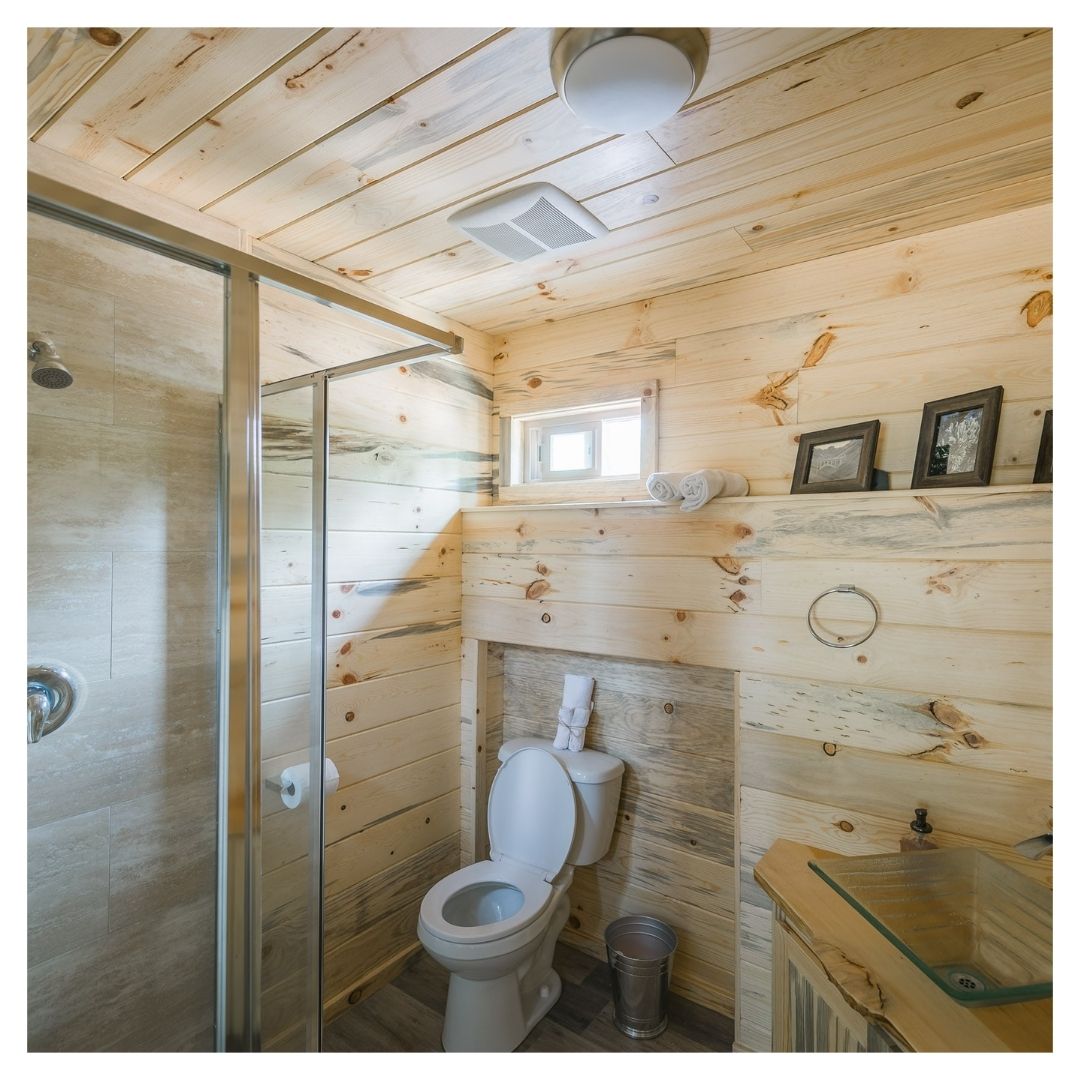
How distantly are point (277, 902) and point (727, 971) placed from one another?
143cm

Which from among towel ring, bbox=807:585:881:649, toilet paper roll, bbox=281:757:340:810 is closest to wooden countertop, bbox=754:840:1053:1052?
towel ring, bbox=807:585:881:649

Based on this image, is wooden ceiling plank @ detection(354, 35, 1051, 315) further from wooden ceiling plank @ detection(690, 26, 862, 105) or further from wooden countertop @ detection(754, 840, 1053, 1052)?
wooden countertop @ detection(754, 840, 1053, 1052)

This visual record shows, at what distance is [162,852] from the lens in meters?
0.88

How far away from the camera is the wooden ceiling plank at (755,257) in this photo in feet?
4.41

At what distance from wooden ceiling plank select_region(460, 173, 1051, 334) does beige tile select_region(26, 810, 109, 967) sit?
167cm

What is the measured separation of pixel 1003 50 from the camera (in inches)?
35.7

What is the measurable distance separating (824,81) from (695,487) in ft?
2.84

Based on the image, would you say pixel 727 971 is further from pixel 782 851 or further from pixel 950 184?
pixel 950 184

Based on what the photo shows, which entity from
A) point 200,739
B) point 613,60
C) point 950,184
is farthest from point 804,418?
point 200,739

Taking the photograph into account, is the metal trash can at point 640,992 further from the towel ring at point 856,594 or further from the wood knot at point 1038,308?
the wood knot at point 1038,308

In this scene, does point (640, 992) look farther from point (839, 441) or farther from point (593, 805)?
point (839, 441)

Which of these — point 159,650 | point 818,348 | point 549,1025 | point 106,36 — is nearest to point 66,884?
point 159,650

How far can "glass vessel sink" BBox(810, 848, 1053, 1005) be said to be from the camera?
2.89 ft
